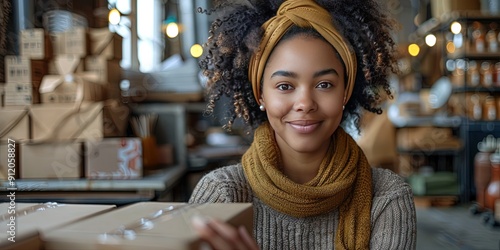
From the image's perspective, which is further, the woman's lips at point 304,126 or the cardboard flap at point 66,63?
the cardboard flap at point 66,63

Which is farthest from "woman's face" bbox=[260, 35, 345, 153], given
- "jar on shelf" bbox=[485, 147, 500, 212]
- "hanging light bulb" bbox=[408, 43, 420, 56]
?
"hanging light bulb" bbox=[408, 43, 420, 56]

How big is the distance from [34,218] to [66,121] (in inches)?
68.8

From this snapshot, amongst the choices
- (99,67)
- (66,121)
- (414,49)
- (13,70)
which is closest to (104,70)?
(99,67)

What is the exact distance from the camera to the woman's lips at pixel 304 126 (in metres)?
1.33

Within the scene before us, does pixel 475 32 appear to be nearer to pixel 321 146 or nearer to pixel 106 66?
pixel 106 66

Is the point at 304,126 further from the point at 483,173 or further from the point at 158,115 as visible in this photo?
the point at 483,173

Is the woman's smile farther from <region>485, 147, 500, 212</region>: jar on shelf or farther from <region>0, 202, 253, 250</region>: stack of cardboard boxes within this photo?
<region>485, 147, 500, 212</region>: jar on shelf

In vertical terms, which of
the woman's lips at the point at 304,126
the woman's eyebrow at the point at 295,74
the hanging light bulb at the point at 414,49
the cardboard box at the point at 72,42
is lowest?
the woman's lips at the point at 304,126

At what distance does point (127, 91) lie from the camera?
3.46 metres

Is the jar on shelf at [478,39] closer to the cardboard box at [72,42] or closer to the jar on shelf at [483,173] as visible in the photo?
the jar on shelf at [483,173]

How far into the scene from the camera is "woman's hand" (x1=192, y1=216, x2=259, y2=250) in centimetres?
75

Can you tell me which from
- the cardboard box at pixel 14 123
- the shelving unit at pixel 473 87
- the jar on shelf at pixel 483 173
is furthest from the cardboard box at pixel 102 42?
the shelving unit at pixel 473 87

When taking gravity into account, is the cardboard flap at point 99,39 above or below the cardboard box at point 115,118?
above

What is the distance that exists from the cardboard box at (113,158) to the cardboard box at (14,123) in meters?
0.38
